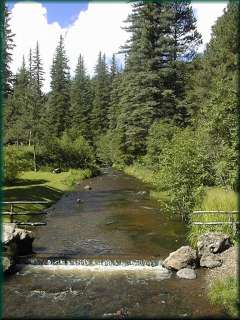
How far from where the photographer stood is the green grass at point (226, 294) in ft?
41.4

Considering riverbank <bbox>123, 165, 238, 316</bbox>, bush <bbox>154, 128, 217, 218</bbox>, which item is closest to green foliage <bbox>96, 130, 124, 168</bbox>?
bush <bbox>154, 128, 217, 218</bbox>

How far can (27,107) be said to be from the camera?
50.2m

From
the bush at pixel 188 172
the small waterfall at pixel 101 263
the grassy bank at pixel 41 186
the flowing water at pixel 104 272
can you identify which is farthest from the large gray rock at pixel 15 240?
the bush at pixel 188 172

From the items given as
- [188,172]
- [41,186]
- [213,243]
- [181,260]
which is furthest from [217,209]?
[41,186]

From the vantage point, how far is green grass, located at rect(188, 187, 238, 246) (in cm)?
1867

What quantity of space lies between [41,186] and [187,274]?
2368 cm

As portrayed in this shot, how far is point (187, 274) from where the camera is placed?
637 inches

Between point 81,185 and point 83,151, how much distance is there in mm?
14226

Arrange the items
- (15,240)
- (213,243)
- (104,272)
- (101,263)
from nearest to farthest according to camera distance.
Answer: (104,272) → (213,243) → (101,263) → (15,240)

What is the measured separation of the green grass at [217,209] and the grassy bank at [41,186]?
10333 millimetres

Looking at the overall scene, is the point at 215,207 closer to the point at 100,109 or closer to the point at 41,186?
the point at 41,186

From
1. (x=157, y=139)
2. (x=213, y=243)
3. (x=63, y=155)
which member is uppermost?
(x=157, y=139)

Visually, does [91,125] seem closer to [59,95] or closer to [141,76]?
[59,95]

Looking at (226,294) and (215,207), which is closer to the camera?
(226,294)
